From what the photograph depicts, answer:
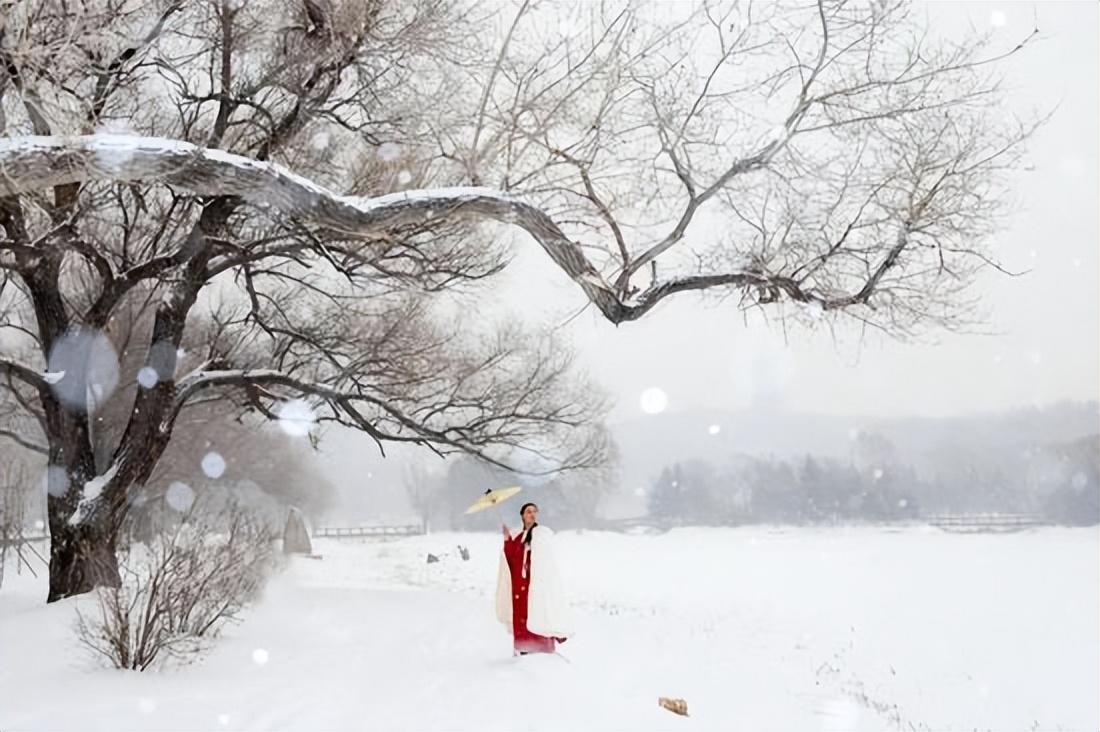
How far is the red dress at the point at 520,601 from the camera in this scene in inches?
315

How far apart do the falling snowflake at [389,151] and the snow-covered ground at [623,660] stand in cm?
600

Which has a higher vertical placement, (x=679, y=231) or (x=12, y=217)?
(x=12, y=217)

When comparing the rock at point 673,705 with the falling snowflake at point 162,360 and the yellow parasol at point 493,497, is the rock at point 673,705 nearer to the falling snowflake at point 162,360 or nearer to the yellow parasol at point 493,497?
the yellow parasol at point 493,497

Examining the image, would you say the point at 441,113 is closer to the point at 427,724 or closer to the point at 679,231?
the point at 679,231

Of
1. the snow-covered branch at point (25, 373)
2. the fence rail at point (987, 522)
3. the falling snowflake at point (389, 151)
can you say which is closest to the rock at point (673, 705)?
the falling snowflake at point (389, 151)

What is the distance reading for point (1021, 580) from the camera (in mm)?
26406

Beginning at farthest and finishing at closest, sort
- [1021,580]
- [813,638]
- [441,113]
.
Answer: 1. [1021,580]
2. [813,638]
3. [441,113]

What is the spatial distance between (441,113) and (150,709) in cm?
680

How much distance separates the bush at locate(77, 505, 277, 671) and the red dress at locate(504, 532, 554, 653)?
2863 mm

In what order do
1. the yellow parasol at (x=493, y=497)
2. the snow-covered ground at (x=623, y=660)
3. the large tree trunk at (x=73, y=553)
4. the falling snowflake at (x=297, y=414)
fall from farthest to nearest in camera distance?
the falling snowflake at (x=297, y=414)
the large tree trunk at (x=73, y=553)
the yellow parasol at (x=493, y=497)
the snow-covered ground at (x=623, y=660)

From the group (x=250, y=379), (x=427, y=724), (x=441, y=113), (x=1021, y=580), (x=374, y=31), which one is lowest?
(x=1021, y=580)

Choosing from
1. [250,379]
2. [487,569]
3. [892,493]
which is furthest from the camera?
[892,493]

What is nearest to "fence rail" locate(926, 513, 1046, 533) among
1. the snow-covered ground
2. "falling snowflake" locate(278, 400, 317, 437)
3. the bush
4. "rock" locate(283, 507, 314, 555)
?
the snow-covered ground

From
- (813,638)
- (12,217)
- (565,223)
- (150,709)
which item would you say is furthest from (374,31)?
(813,638)
